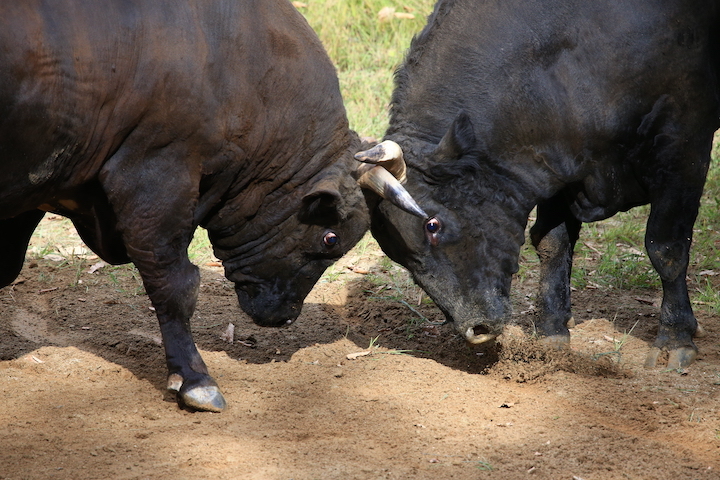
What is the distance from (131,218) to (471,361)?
2485 mm

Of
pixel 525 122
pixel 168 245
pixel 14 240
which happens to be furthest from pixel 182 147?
pixel 525 122

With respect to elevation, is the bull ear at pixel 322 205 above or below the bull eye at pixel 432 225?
above

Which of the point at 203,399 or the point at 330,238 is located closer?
the point at 203,399

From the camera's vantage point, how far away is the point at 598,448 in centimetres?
449

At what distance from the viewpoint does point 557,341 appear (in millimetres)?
6102

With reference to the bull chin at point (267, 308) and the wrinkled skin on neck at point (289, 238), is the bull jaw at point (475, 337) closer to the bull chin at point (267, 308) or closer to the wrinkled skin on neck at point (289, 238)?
the wrinkled skin on neck at point (289, 238)

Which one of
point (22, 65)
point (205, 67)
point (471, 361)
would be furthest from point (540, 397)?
point (22, 65)

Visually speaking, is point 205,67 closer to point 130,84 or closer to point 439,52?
point 130,84

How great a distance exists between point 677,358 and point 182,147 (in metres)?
3.47

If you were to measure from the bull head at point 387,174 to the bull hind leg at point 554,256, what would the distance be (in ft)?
4.68

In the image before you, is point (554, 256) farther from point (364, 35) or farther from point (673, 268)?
point (364, 35)

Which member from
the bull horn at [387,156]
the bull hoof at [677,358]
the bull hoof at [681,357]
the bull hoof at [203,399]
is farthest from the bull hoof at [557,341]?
the bull hoof at [203,399]

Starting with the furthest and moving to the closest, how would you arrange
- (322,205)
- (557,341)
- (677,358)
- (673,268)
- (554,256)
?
(554,256) → (557,341) → (673,268) → (677,358) → (322,205)

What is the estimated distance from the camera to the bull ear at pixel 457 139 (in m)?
5.39
